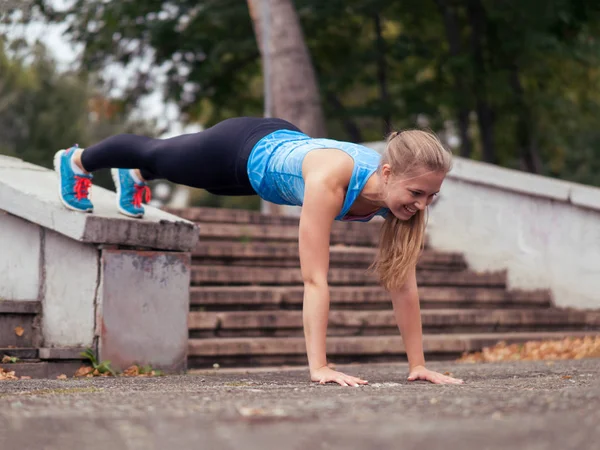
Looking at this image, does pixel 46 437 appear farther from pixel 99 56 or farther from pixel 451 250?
pixel 99 56

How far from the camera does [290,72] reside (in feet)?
40.2

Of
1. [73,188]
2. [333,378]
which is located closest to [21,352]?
[73,188]

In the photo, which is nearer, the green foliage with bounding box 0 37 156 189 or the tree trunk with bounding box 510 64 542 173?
the tree trunk with bounding box 510 64 542 173

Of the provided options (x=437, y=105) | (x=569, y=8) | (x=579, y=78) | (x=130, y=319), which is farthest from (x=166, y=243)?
(x=579, y=78)

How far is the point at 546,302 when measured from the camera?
859cm

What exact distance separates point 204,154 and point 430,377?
5.39ft

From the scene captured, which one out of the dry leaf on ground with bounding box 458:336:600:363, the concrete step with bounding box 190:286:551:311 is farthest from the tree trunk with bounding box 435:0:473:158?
the dry leaf on ground with bounding box 458:336:600:363

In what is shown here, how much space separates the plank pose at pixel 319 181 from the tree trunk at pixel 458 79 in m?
9.53

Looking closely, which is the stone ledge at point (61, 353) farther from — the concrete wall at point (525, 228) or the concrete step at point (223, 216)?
the concrete wall at point (525, 228)

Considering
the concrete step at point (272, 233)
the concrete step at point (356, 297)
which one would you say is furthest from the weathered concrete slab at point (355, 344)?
the concrete step at point (272, 233)

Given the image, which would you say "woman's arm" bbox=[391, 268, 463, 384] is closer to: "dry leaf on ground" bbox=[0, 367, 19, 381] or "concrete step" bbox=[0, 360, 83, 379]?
"concrete step" bbox=[0, 360, 83, 379]

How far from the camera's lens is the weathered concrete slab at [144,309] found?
5145 mm

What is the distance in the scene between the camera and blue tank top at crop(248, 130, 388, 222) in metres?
4.35

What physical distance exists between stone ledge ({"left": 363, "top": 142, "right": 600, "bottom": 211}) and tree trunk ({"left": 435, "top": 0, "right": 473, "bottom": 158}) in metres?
4.77
